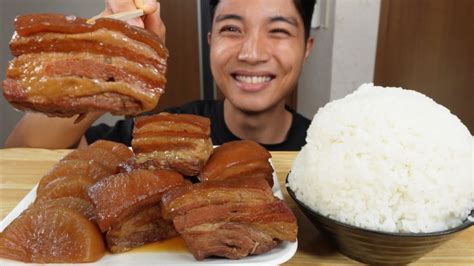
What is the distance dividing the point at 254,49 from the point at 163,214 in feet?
4.03

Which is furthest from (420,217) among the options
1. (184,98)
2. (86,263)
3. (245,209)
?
(184,98)

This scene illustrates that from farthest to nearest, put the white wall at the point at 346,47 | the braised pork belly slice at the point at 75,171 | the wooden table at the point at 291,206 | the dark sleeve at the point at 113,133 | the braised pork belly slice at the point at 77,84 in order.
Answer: the white wall at the point at 346,47
the dark sleeve at the point at 113,133
the braised pork belly slice at the point at 75,171
the wooden table at the point at 291,206
the braised pork belly slice at the point at 77,84

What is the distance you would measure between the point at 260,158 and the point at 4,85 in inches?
26.9

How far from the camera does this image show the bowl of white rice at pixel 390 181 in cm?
101

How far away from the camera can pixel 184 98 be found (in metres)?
4.86

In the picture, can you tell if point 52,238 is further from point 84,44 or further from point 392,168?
point 392,168

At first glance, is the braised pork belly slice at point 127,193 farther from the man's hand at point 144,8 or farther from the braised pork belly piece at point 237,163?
the man's hand at point 144,8

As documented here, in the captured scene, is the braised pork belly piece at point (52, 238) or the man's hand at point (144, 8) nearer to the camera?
the braised pork belly piece at point (52, 238)

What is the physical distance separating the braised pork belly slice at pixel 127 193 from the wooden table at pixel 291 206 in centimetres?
39

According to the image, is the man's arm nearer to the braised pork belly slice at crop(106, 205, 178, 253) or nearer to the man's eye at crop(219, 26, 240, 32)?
the man's eye at crop(219, 26, 240, 32)

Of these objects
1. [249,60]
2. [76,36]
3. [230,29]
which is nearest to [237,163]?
[76,36]

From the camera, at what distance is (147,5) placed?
129 cm

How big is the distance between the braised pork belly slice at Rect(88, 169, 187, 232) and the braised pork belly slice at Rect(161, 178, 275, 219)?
0.14 feet

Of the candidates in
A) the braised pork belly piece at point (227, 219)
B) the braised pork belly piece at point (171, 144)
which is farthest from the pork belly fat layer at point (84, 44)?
the braised pork belly piece at point (227, 219)
